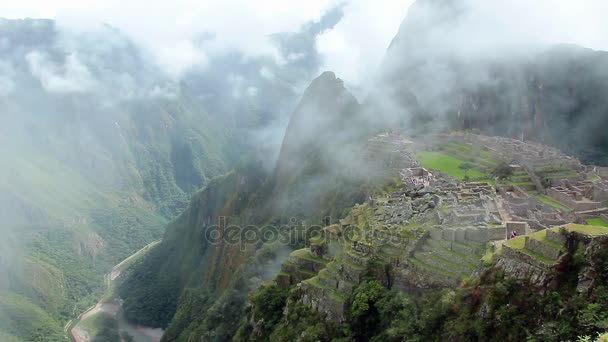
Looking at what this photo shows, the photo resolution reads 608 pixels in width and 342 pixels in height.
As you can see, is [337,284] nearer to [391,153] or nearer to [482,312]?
[482,312]

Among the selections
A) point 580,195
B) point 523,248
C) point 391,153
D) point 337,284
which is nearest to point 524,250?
point 523,248

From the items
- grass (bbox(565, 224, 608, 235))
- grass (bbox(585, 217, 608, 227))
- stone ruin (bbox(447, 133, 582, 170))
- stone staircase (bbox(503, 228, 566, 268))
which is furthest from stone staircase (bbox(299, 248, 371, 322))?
stone ruin (bbox(447, 133, 582, 170))

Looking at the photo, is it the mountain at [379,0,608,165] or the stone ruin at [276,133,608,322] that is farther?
the mountain at [379,0,608,165]

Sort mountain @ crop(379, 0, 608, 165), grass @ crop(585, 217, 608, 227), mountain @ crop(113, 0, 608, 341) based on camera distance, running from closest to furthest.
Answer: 1. mountain @ crop(113, 0, 608, 341)
2. grass @ crop(585, 217, 608, 227)
3. mountain @ crop(379, 0, 608, 165)

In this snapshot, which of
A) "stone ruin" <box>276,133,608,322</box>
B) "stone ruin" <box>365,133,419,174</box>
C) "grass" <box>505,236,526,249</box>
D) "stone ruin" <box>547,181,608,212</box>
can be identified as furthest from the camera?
"stone ruin" <box>365,133,419,174</box>
